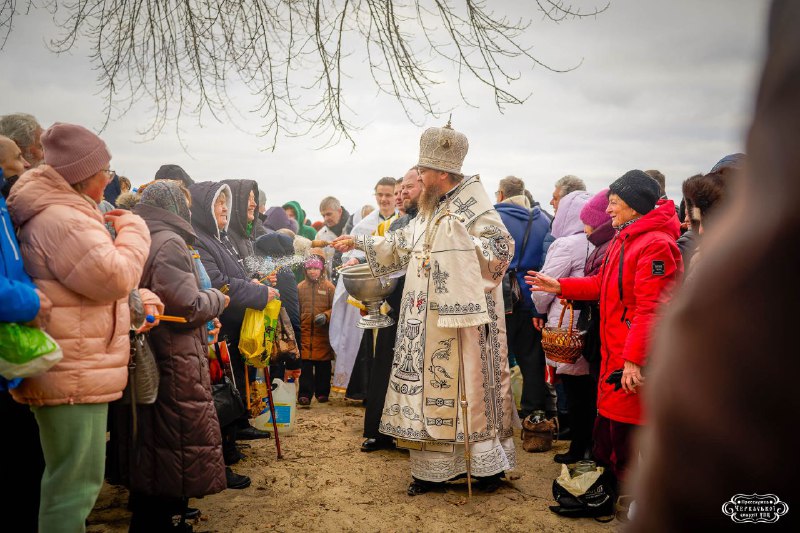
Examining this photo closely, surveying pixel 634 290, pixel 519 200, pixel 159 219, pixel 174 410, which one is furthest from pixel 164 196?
pixel 519 200

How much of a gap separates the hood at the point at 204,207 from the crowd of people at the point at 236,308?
0.04 ft

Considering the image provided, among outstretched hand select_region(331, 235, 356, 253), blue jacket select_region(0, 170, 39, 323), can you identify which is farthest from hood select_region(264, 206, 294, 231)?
blue jacket select_region(0, 170, 39, 323)

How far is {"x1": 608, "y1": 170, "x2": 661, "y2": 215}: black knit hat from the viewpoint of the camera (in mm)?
3746

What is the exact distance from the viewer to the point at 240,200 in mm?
4898

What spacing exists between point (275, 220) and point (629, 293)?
239 inches

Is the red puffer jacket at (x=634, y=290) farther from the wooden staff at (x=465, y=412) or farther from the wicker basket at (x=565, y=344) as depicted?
the wooden staff at (x=465, y=412)

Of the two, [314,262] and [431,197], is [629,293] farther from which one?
[314,262]

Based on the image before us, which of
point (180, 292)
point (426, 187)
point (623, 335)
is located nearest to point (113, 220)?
point (180, 292)

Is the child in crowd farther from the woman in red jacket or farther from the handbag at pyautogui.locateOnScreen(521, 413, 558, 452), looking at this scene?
the woman in red jacket

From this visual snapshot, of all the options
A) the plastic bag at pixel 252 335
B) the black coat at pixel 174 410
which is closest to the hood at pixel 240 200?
the plastic bag at pixel 252 335

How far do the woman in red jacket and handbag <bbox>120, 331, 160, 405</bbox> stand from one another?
2.56m

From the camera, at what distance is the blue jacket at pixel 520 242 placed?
576 cm

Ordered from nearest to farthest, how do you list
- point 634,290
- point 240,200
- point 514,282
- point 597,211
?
1. point 634,290
2. point 597,211
3. point 240,200
4. point 514,282

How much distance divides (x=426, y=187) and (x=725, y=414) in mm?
4130
